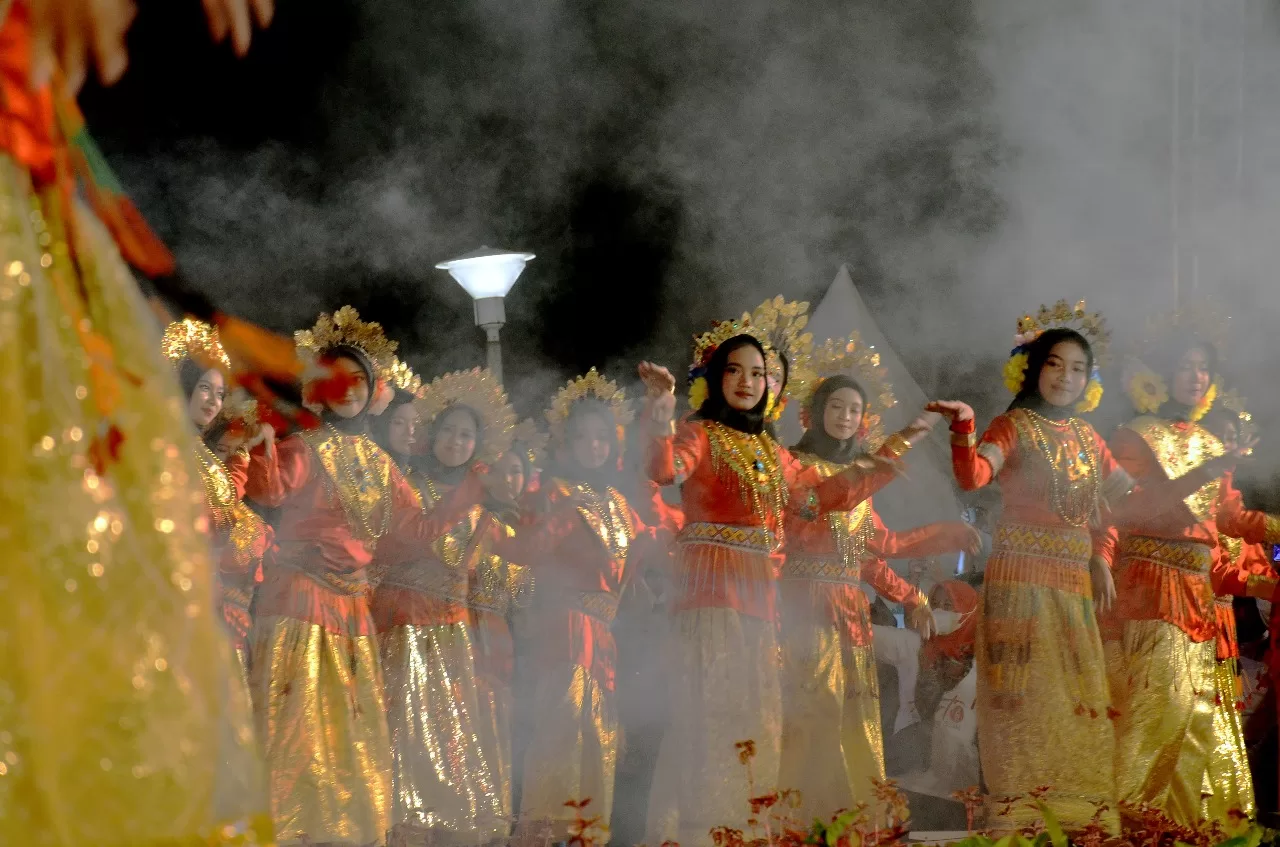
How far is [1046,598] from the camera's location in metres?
4.98

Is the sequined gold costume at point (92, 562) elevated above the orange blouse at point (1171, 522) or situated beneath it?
situated beneath

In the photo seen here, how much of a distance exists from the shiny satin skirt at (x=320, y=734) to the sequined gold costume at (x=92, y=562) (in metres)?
3.06

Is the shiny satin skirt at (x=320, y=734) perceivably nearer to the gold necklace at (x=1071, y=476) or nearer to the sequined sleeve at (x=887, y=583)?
the sequined sleeve at (x=887, y=583)

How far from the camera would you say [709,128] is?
5492 millimetres

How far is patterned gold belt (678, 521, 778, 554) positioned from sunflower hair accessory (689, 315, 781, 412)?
45 centimetres

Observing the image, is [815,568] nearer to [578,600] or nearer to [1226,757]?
[578,600]

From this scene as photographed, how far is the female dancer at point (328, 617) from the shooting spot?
4.82 meters

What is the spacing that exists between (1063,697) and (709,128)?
7.33 ft

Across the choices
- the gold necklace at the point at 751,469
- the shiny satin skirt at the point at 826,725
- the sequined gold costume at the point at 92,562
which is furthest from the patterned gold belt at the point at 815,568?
the sequined gold costume at the point at 92,562

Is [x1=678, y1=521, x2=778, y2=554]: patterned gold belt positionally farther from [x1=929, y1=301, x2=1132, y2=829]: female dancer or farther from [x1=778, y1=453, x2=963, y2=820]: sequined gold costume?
[x1=929, y1=301, x2=1132, y2=829]: female dancer

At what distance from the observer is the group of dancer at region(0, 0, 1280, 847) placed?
15.7 feet

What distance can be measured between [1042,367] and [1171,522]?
731 mm

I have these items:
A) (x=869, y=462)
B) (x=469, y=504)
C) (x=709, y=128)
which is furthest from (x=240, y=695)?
(x=709, y=128)

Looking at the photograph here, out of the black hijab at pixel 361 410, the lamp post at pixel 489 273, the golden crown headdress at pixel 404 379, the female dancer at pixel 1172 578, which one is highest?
the lamp post at pixel 489 273
